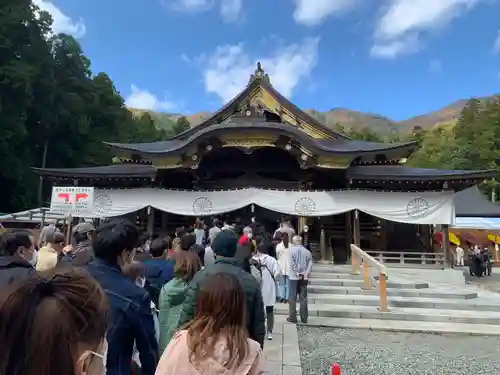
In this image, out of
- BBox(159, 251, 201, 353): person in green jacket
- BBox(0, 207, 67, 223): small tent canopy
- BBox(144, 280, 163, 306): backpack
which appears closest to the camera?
BBox(159, 251, 201, 353): person in green jacket

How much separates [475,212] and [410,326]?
17574 mm

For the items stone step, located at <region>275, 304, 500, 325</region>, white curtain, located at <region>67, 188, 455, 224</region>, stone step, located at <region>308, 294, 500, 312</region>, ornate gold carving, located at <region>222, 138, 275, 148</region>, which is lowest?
stone step, located at <region>275, 304, 500, 325</region>

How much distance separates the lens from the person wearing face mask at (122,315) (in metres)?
2.07

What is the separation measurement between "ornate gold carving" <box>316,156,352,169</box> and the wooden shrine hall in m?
0.03

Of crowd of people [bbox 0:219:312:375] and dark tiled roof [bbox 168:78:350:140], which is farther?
dark tiled roof [bbox 168:78:350:140]

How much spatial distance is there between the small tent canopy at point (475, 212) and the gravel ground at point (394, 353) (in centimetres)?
1722

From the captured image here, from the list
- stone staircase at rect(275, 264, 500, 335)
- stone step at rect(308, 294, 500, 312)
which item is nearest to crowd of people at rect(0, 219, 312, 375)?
stone staircase at rect(275, 264, 500, 335)

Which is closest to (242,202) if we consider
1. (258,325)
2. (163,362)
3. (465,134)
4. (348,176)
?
(348,176)

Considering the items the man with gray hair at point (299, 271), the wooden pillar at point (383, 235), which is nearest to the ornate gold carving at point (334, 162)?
the wooden pillar at point (383, 235)

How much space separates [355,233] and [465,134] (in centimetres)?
4095

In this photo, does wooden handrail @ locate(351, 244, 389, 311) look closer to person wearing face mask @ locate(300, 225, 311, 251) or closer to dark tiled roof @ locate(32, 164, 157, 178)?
person wearing face mask @ locate(300, 225, 311, 251)

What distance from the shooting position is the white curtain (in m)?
13.2

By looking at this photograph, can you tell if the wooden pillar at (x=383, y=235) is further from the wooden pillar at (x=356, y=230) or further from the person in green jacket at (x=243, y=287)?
the person in green jacket at (x=243, y=287)

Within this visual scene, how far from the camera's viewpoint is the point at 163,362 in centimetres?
179
